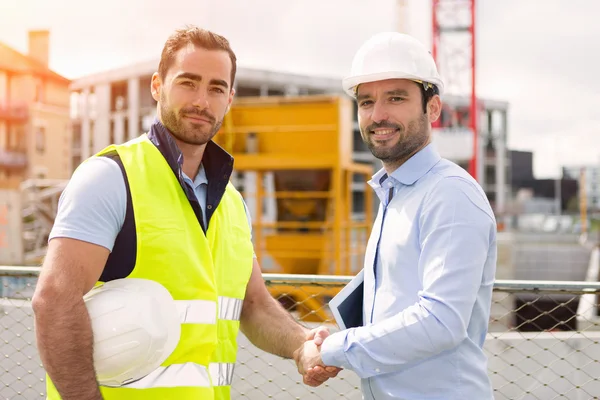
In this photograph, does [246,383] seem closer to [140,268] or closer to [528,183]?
[140,268]

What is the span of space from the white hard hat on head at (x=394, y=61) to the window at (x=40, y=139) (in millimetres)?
34908

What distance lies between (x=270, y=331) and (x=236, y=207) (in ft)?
1.71

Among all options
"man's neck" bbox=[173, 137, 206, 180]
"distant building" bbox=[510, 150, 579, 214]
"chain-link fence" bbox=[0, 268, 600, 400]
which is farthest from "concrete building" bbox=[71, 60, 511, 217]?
"man's neck" bbox=[173, 137, 206, 180]

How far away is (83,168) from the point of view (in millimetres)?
1898

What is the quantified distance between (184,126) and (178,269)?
0.52m

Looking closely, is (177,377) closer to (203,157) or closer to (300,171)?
(203,157)

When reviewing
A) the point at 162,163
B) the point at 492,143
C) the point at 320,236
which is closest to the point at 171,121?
the point at 162,163

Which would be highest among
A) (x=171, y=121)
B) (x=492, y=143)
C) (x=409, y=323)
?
(x=492, y=143)

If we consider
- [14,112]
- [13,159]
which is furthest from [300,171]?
[13,159]

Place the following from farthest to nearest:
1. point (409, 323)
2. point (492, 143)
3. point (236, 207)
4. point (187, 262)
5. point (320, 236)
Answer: point (492, 143)
point (320, 236)
point (236, 207)
point (187, 262)
point (409, 323)

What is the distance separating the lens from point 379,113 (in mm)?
2135

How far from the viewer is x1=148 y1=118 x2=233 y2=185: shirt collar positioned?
2.08 meters

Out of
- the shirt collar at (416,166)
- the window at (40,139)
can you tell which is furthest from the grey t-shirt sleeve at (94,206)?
the window at (40,139)

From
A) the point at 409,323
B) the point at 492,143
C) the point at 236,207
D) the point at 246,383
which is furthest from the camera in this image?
the point at 492,143
